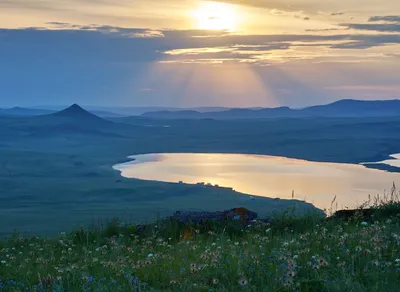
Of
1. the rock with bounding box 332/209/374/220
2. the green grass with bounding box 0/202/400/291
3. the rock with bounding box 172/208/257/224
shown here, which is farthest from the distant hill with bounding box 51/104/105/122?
the green grass with bounding box 0/202/400/291

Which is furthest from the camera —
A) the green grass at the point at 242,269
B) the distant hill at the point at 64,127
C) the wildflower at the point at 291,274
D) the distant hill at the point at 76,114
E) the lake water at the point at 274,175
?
the distant hill at the point at 76,114

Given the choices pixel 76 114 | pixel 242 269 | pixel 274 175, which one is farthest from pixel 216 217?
pixel 76 114

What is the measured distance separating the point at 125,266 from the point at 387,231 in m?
3.99

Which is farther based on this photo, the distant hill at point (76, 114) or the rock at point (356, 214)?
the distant hill at point (76, 114)

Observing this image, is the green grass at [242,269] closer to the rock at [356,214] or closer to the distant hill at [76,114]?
the rock at [356,214]

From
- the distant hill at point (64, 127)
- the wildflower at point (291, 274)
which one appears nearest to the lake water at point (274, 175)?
the wildflower at point (291, 274)

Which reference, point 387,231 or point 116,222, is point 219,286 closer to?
point 387,231

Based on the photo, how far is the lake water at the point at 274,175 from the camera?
4680 cm

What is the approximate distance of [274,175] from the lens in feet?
201

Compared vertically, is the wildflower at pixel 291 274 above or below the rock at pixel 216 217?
above

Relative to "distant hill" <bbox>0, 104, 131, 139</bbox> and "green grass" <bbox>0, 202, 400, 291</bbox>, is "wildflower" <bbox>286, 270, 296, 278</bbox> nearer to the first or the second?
"green grass" <bbox>0, 202, 400, 291</bbox>

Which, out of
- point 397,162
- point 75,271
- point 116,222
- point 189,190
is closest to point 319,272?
point 75,271

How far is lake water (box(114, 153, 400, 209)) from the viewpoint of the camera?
46.8 m

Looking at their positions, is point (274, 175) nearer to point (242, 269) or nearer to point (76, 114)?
point (242, 269)
